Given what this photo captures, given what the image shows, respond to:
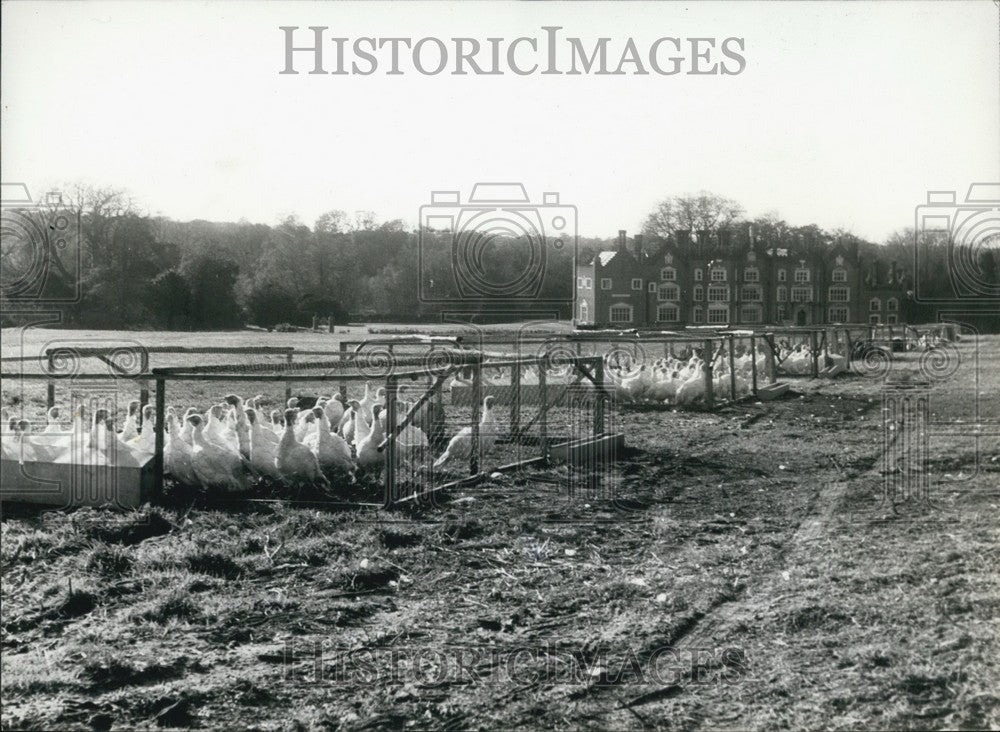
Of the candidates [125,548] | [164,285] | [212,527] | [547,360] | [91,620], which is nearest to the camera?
[91,620]

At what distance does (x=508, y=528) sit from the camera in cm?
704

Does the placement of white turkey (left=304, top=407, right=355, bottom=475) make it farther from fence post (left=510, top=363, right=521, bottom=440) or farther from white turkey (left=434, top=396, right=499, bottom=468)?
fence post (left=510, top=363, right=521, bottom=440)

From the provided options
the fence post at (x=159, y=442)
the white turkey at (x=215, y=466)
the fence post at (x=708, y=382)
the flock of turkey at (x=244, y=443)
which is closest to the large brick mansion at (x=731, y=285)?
the fence post at (x=708, y=382)

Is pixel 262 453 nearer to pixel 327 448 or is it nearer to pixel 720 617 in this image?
pixel 327 448

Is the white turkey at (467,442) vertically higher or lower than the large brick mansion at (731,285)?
lower

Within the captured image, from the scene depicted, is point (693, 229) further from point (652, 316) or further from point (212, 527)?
point (212, 527)

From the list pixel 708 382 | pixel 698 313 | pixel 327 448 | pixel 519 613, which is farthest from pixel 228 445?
pixel 698 313

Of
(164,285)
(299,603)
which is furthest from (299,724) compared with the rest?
(164,285)

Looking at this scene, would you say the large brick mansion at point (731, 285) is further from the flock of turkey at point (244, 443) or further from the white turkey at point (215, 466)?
the white turkey at point (215, 466)

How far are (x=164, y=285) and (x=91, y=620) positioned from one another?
28691mm

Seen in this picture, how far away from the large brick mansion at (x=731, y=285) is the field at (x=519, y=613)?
151 feet

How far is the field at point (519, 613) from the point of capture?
383cm

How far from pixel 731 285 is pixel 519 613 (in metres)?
55.5

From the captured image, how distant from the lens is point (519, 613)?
5.10 m
